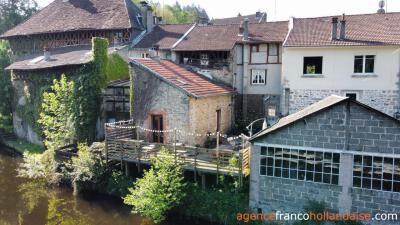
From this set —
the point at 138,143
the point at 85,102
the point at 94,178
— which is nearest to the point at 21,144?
the point at 85,102

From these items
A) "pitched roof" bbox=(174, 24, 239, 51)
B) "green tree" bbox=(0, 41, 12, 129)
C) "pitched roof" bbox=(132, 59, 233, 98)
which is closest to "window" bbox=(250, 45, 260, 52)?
"pitched roof" bbox=(174, 24, 239, 51)

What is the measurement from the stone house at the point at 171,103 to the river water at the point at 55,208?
15.1 feet

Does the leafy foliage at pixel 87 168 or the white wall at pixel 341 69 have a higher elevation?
the white wall at pixel 341 69

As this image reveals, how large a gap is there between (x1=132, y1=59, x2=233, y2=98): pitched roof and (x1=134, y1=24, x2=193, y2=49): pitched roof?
14.7 ft

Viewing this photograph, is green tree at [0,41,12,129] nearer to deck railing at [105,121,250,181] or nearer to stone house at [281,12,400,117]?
deck railing at [105,121,250,181]

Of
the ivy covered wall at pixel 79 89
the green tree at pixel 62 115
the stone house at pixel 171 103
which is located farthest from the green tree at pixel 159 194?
the green tree at pixel 62 115

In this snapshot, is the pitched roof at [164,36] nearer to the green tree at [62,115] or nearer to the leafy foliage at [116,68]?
the leafy foliage at [116,68]

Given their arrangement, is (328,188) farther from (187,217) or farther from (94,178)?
(94,178)

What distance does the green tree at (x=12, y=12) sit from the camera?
137 ft

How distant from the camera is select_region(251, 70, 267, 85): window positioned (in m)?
25.1

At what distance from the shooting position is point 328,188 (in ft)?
43.4

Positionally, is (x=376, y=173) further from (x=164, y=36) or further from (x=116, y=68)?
(x=164, y=36)

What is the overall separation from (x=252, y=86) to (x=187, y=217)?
12210 mm

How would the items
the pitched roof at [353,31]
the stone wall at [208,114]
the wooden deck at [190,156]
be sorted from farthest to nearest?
the pitched roof at [353,31] < the stone wall at [208,114] < the wooden deck at [190,156]
